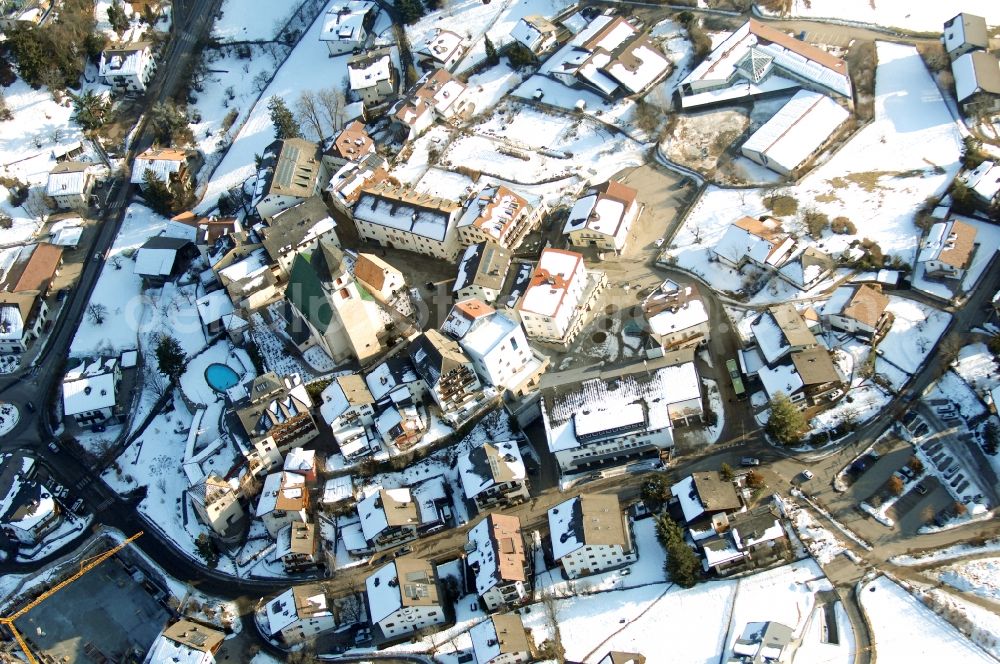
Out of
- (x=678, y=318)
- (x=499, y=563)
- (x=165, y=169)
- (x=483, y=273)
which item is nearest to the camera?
(x=499, y=563)

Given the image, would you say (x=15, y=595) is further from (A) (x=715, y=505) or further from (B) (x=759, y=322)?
(B) (x=759, y=322)

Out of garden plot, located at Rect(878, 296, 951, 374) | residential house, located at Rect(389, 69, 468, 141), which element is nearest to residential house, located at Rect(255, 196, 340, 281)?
residential house, located at Rect(389, 69, 468, 141)

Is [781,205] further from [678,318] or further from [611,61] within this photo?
[611,61]

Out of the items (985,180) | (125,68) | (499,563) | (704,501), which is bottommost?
(499,563)

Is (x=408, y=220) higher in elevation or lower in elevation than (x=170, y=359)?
higher

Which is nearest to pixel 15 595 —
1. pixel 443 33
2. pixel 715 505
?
pixel 715 505

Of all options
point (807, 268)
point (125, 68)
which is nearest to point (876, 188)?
point (807, 268)
